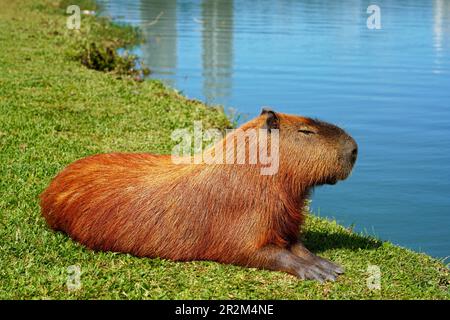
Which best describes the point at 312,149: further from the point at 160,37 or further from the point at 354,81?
the point at 160,37

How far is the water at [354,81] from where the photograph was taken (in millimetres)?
9156

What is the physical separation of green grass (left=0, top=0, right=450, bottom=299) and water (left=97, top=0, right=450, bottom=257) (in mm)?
1704

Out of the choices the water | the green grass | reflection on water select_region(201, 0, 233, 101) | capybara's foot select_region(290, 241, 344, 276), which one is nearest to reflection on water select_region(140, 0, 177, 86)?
the water

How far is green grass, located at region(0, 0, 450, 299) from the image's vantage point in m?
5.07

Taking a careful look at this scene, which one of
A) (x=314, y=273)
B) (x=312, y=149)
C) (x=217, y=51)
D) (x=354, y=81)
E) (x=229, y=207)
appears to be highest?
(x=312, y=149)

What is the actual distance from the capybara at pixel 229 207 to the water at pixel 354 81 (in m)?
2.57

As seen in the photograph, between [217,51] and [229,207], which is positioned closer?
[229,207]

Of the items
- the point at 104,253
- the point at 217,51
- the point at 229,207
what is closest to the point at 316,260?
the point at 229,207

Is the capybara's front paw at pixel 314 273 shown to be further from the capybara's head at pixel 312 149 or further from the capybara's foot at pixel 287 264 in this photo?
A: the capybara's head at pixel 312 149

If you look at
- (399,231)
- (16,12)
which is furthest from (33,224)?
(16,12)

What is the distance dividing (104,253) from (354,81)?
12.2m

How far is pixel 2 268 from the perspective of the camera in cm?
529

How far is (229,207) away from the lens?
5434 millimetres
